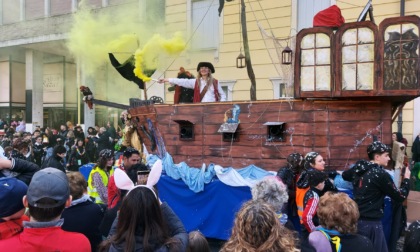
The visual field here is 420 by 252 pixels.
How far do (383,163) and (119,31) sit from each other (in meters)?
11.5

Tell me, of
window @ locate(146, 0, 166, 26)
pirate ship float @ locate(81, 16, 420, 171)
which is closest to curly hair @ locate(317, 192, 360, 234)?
pirate ship float @ locate(81, 16, 420, 171)

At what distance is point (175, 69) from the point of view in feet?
45.7

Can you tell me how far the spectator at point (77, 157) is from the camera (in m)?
10.8

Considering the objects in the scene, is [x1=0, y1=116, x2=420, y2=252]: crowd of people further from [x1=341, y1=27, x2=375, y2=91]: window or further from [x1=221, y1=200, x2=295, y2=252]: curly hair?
[x1=341, y1=27, x2=375, y2=91]: window

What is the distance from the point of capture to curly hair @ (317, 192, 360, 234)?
266 cm

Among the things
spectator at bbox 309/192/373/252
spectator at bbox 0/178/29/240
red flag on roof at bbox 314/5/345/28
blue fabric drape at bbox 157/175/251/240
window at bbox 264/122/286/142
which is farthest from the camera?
blue fabric drape at bbox 157/175/251/240

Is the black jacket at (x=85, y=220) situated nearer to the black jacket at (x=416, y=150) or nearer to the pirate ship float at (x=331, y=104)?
the pirate ship float at (x=331, y=104)

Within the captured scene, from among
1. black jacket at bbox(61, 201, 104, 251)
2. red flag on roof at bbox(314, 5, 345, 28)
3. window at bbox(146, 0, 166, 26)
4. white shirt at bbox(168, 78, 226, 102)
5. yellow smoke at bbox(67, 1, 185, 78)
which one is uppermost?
window at bbox(146, 0, 166, 26)

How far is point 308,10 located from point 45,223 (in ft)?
37.3

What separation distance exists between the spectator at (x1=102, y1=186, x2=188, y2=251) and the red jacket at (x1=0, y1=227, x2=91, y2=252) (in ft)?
0.76

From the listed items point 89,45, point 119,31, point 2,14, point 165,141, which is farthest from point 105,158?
point 2,14

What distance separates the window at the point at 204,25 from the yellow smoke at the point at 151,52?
12.0 feet

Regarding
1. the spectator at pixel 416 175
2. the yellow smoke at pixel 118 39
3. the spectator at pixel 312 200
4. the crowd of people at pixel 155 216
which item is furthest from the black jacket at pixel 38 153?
the spectator at pixel 416 175

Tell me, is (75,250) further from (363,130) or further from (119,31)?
(119,31)
